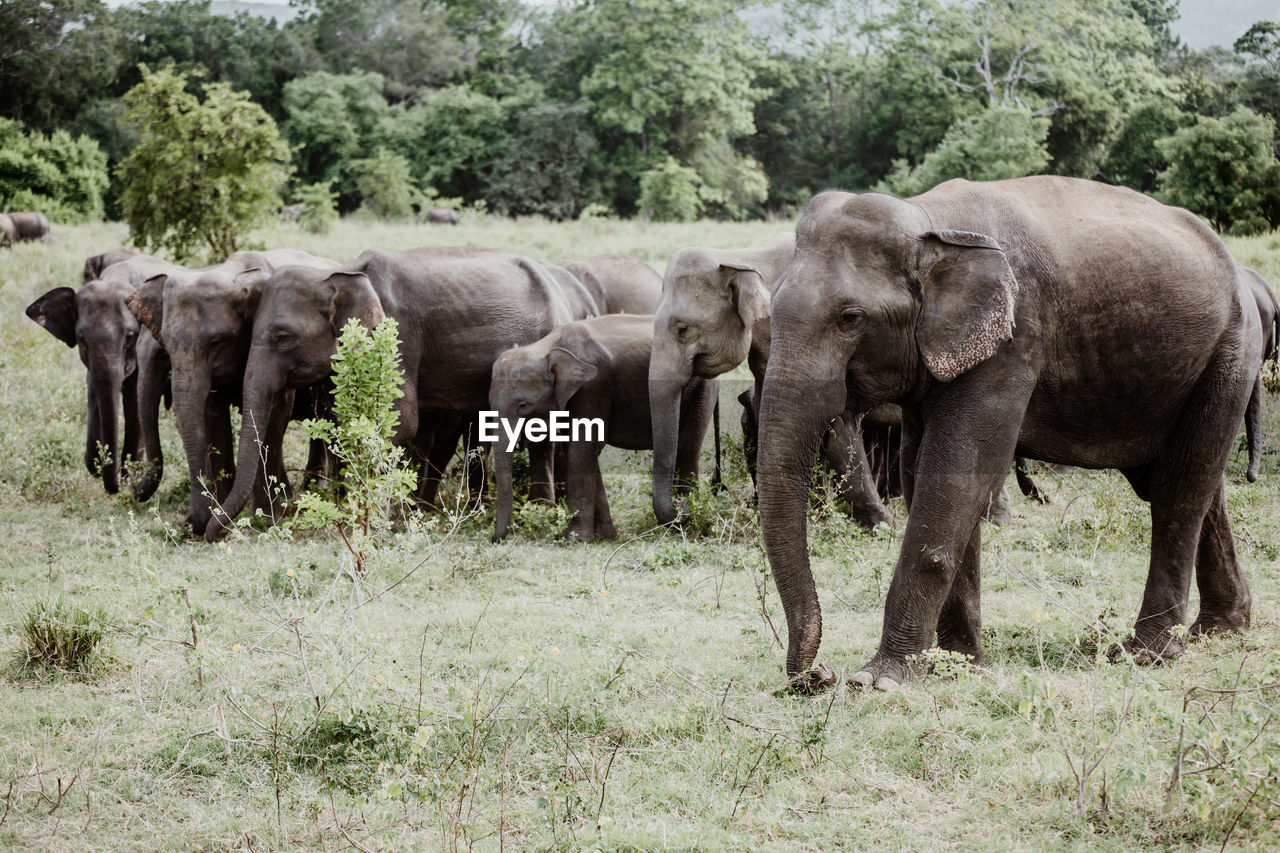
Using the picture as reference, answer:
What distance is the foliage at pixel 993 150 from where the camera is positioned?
33.5 m

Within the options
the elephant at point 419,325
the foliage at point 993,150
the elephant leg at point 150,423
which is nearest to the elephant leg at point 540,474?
the elephant at point 419,325

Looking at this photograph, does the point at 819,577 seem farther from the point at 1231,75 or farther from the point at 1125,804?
the point at 1231,75

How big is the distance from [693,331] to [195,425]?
4.05 meters

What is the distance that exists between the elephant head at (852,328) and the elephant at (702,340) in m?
A: 4.39

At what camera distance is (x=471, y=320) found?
38.7 ft

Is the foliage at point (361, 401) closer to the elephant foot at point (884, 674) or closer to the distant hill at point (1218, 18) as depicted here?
the elephant foot at point (884, 674)

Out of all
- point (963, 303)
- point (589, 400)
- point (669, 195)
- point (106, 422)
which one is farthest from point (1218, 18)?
point (963, 303)

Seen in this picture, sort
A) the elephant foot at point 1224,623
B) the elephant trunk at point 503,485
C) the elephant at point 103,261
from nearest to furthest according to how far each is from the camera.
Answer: the elephant foot at point 1224,623, the elephant trunk at point 503,485, the elephant at point 103,261

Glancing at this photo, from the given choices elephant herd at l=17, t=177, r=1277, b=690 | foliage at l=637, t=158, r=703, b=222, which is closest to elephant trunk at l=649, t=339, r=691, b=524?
elephant herd at l=17, t=177, r=1277, b=690

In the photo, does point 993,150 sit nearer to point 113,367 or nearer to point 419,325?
point 419,325

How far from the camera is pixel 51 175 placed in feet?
119

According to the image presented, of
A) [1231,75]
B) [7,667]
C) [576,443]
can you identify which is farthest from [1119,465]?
[1231,75]

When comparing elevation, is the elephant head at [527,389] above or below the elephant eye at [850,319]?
below

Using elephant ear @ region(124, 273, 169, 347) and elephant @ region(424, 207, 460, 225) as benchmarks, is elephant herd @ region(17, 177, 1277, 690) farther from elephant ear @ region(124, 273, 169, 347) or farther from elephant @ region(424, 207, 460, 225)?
elephant @ region(424, 207, 460, 225)
